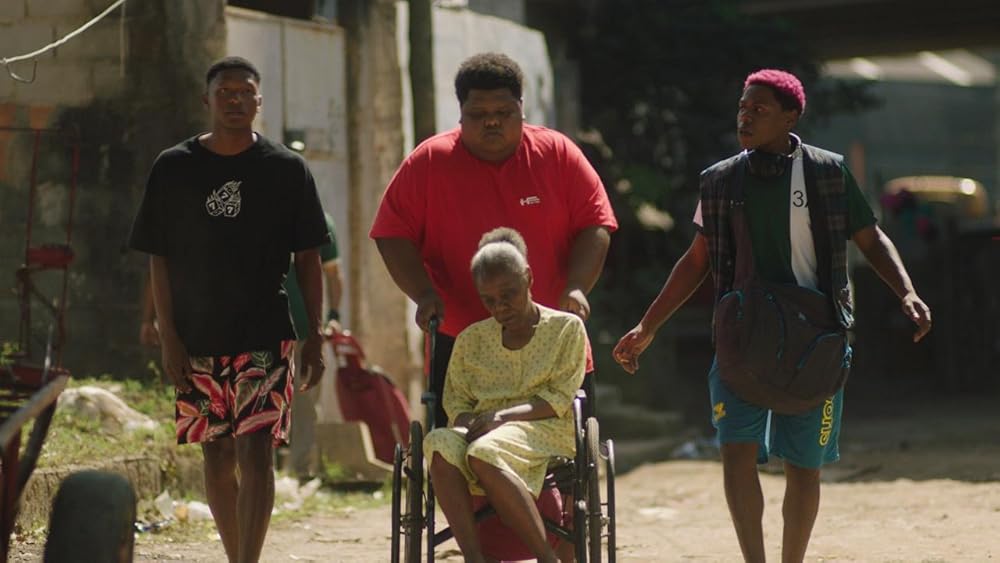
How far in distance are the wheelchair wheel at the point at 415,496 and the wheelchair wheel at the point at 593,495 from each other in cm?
55

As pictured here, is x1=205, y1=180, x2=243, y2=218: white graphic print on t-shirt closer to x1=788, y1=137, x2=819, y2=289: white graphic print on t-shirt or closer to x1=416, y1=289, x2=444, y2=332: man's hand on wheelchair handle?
x1=416, y1=289, x2=444, y2=332: man's hand on wheelchair handle

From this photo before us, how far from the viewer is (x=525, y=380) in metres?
5.79

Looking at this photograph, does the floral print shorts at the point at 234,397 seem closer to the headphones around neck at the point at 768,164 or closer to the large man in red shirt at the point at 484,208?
the large man in red shirt at the point at 484,208

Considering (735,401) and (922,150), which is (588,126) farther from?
(922,150)

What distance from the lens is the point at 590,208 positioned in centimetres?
615

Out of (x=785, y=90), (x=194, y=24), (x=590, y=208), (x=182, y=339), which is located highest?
(x=194, y=24)

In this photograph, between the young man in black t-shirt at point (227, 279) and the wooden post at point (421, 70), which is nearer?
the young man in black t-shirt at point (227, 279)

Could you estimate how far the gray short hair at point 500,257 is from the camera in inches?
220

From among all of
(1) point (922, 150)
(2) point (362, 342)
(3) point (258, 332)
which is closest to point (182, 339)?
(3) point (258, 332)

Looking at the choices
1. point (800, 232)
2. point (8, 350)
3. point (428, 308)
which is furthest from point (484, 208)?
point (8, 350)

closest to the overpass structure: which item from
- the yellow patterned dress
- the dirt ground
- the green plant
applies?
the dirt ground

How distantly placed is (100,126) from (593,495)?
5984 mm

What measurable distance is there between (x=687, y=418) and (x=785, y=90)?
10.8 metres

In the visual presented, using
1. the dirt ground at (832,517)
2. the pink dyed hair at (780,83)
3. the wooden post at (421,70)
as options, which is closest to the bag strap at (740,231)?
the pink dyed hair at (780,83)
